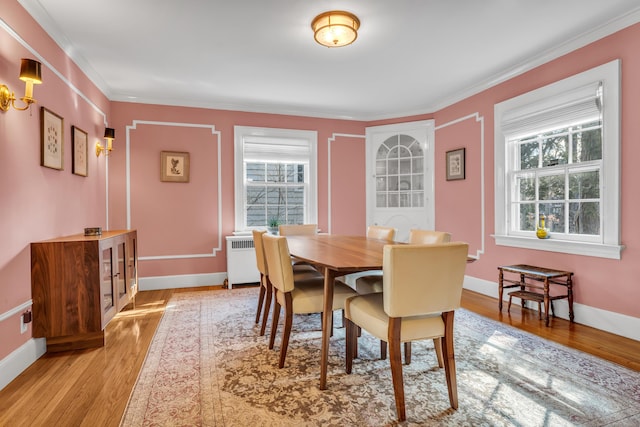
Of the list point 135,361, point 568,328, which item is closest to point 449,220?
point 568,328

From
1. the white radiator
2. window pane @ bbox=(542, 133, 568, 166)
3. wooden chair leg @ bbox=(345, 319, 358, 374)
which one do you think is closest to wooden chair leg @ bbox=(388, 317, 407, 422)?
wooden chair leg @ bbox=(345, 319, 358, 374)

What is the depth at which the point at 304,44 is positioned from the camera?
119 inches

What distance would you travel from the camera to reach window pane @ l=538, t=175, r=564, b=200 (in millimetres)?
3299

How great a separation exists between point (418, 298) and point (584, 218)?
2.37 m

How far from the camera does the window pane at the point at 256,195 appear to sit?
16.1 ft

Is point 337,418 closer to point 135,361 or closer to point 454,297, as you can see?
point 454,297

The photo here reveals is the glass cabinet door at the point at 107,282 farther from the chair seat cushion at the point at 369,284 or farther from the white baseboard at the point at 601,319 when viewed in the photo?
the white baseboard at the point at 601,319

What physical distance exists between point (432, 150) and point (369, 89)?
1.39 metres

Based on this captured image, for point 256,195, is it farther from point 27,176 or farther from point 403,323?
point 403,323

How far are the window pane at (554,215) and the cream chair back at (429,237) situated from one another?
147 cm

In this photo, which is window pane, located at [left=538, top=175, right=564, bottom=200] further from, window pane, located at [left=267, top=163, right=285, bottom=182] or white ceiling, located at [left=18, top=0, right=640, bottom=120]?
window pane, located at [left=267, top=163, right=285, bottom=182]

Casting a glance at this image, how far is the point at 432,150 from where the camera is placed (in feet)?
16.2

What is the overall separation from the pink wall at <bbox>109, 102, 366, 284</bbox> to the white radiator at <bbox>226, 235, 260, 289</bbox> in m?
0.31

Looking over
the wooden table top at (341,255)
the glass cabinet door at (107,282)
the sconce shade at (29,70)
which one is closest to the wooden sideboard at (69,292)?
the glass cabinet door at (107,282)
